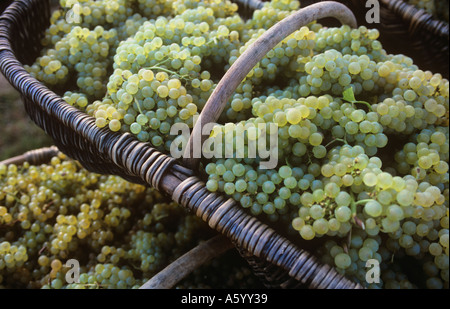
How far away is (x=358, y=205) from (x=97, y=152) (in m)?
0.58

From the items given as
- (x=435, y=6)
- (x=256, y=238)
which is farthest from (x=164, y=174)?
(x=435, y=6)

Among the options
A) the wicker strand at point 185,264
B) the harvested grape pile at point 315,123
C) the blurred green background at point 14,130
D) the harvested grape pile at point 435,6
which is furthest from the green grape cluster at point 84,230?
the harvested grape pile at point 435,6

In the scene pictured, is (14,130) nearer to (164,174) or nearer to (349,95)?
(164,174)

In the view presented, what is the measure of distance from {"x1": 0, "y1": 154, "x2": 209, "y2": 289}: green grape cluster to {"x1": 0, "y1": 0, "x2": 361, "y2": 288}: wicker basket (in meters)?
0.16

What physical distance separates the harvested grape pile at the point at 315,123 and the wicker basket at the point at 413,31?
0.37 meters

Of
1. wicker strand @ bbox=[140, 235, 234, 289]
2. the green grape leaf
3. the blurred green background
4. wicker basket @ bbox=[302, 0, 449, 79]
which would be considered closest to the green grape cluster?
wicker strand @ bbox=[140, 235, 234, 289]

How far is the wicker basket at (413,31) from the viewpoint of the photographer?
124 centimetres

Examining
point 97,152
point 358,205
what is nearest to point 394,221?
point 358,205

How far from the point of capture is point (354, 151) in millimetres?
734

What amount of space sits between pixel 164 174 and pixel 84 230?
1.31 feet

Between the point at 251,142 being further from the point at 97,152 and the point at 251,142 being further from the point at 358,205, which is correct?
the point at 97,152

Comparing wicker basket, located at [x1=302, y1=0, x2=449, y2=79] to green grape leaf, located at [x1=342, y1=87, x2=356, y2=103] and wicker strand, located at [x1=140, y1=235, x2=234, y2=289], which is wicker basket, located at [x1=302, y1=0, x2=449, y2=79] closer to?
green grape leaf, located at [x1=342, y1=87, x2=356, y2=103]

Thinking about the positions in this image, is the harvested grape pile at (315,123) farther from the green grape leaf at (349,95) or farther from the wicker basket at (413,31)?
the wicker basket at (413,31)

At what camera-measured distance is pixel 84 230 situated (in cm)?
104
